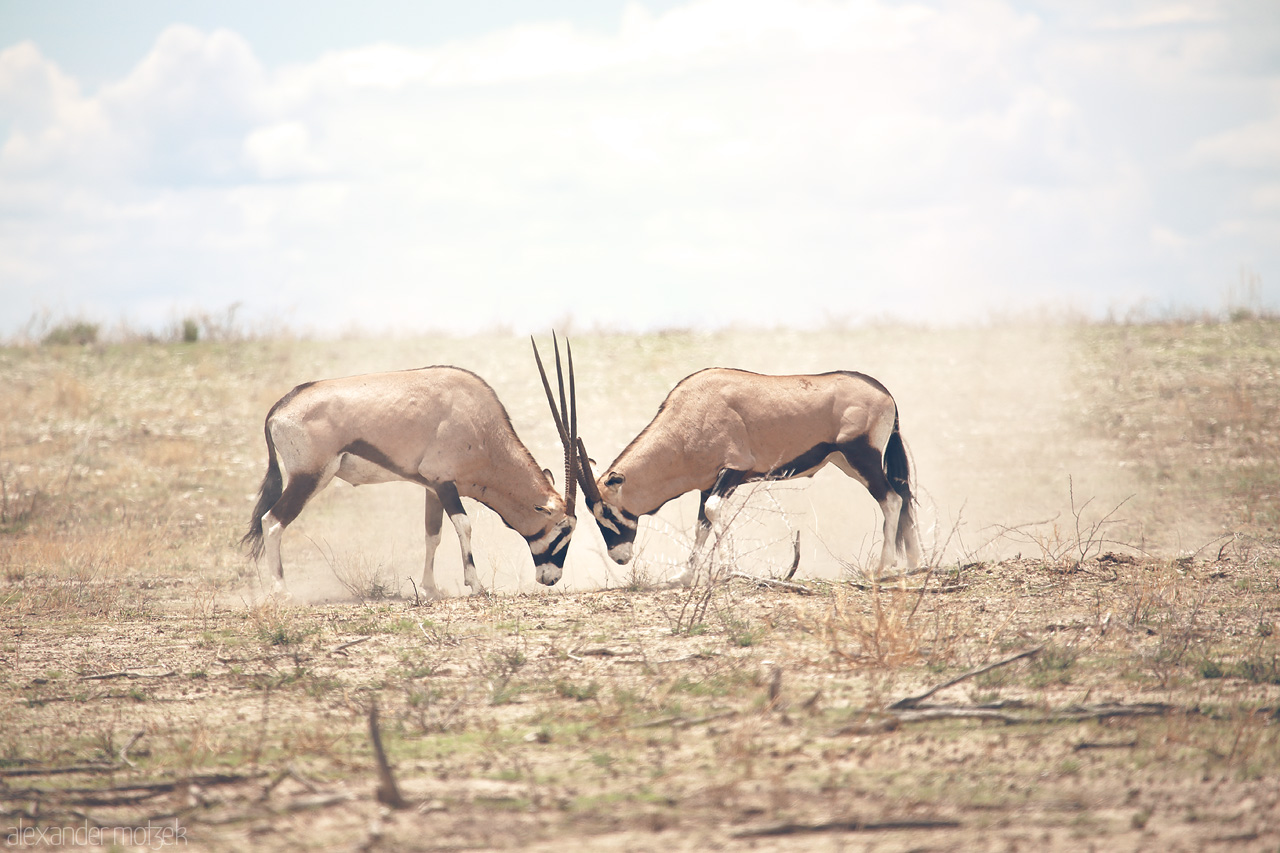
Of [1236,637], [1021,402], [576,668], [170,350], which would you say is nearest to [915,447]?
[1021,402]

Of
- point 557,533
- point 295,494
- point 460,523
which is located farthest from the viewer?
point 557,533

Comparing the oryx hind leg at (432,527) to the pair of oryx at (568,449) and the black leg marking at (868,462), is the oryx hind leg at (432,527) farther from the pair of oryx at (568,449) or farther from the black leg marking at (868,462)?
the black leg marking at (868,462)

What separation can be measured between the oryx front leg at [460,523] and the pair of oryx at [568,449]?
0.05ft

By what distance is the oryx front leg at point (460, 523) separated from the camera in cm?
985

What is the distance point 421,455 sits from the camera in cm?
1016

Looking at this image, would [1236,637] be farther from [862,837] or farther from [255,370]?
[255,370]

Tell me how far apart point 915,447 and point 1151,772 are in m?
13.6

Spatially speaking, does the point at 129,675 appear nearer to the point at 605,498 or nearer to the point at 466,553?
the point at 466,553

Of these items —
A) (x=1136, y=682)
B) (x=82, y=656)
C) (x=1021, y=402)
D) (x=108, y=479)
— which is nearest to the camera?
(x=1136, y=682)

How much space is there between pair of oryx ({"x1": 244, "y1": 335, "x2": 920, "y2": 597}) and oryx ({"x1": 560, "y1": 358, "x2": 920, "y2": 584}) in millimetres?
14

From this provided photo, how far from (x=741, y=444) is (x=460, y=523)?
113 inches


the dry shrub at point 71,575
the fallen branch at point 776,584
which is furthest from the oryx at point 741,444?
the dry shrub at point 71,575

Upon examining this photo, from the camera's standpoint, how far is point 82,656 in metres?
7.13

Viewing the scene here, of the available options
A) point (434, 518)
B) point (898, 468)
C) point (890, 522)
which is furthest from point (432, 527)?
point (898, 468)
